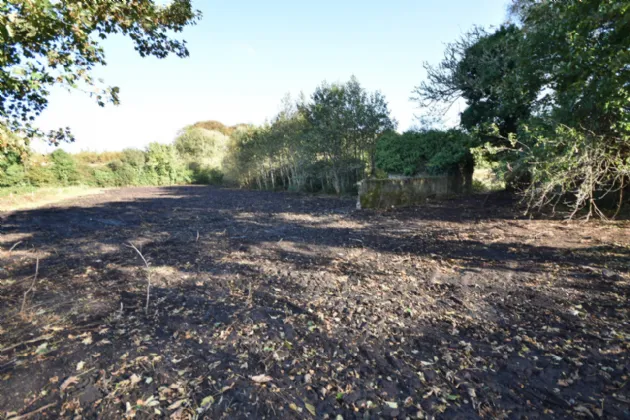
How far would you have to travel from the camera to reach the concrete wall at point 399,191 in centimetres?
1111

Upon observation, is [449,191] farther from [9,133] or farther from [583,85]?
[9,133]

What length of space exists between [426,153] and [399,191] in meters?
3.39

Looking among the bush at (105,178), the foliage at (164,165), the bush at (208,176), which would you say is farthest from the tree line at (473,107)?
the bush at (208,176)

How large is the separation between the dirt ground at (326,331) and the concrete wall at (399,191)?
17.2ft

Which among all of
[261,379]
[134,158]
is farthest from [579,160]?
[134,158]

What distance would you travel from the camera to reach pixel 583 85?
5.74 metres

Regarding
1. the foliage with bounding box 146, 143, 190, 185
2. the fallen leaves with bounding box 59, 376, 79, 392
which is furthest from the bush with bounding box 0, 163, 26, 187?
the fallen leaves with bounding box 59, 376, 79, 392

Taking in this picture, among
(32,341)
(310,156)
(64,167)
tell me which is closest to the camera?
(32,341)

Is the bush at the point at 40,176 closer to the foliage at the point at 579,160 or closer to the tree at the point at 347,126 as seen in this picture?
the tree at the point at 347,126

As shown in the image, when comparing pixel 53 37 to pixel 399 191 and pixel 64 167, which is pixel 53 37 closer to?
pixel 399 191

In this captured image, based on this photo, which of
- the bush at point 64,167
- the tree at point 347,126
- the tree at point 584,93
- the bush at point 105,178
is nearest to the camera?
the tree at point 584,93

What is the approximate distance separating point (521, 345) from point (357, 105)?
14953 mm

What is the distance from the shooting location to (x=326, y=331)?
293cm

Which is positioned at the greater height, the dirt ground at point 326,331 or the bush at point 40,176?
the bush at point 40,176
